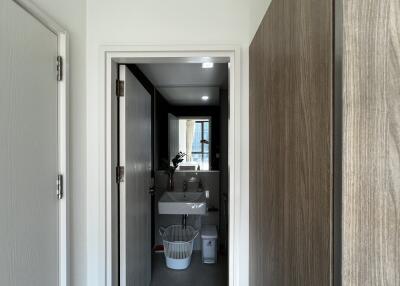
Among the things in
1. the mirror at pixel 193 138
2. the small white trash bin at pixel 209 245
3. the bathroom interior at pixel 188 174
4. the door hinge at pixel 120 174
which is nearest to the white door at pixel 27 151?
the door hinge at pixel 120 174

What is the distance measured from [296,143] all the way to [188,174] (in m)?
2.74

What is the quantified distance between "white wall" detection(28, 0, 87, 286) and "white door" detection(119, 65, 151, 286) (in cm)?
25

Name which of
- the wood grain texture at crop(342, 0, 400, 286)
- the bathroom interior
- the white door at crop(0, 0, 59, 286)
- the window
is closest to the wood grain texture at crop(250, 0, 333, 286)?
the wood grain texture at crop(342, 0, 400, 286)

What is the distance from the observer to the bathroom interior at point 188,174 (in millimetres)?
2770

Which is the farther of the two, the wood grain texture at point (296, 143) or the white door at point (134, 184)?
the white door at point (134, 184)

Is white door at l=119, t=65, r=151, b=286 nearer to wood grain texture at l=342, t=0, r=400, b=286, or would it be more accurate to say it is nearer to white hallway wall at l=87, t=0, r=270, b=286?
white hallway wall at l=87, t=0, r=270, b=286

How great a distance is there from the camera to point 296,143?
26.7 inches

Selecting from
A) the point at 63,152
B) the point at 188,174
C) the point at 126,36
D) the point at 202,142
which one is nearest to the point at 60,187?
the point at 63,152

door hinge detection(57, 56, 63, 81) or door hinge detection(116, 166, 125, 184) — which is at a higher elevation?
door hinge detection(57, 56, 63, 81)

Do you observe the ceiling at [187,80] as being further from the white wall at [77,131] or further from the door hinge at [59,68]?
the door hinge at [59,68]

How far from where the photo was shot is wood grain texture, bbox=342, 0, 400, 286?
17.2 inches

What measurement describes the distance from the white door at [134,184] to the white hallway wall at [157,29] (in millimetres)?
A: 189

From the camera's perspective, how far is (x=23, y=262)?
3.17 ft

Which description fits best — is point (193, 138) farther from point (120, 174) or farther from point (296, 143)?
point (296, 143)
